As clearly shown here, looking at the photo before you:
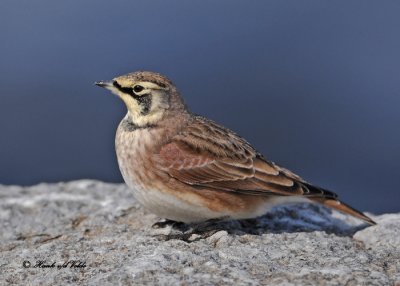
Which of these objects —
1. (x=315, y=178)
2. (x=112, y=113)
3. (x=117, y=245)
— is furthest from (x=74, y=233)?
(x=112, y=113)

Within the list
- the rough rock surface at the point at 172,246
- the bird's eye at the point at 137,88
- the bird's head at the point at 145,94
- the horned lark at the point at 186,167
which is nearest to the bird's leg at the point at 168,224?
the rough rock surface at the point at 172,246

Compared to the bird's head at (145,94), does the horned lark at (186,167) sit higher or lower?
lower

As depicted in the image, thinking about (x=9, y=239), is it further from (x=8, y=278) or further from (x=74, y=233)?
(x=8, y=278)

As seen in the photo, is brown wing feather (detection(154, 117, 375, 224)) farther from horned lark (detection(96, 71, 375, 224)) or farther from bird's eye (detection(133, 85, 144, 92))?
bird's eye (detection(133, 85, 144, 92))

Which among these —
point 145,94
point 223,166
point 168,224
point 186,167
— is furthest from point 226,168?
point 145,94

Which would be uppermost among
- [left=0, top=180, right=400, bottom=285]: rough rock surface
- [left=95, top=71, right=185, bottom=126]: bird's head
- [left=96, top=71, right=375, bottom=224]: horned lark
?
[left=95, top=71, right=185, bottom=126]: bird's head

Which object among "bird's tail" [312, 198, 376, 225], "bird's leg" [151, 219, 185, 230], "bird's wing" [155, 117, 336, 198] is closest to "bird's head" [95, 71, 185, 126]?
"bird's wing" [155, 117, 336, 198]

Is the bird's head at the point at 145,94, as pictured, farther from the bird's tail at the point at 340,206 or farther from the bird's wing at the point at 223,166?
the bird's tail at the point at 340,206

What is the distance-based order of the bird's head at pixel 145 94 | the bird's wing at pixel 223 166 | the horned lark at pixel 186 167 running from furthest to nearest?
the bird's head at pixel 145 94
the bird's wing at pixel 223 166
the horned lark at pixel 186 167

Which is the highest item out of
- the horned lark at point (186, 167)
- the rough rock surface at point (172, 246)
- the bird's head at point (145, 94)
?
the bird's head at point (145, 94)
